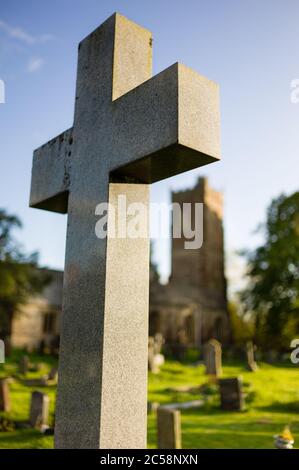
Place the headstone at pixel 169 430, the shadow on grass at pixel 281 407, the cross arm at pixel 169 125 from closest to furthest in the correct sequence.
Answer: the cross arm at pixel 169 125
the headstone at pixel 169 430
the shadow on grass at pixel 281 407

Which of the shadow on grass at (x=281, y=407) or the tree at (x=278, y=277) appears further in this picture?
the tree at (x=278, y=277)

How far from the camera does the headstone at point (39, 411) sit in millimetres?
6988

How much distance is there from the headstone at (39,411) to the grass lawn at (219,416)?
0.89 feet

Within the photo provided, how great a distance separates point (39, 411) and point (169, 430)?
107 inches

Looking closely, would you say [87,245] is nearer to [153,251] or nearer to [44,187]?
[44,187]

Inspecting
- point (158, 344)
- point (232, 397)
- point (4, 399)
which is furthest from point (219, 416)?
point (158, 344)

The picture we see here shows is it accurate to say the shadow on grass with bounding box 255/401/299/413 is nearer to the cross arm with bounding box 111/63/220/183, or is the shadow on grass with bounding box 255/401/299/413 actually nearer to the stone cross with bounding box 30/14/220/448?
the stone cross with bounding box 30/14/220/448

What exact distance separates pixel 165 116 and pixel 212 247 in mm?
45288

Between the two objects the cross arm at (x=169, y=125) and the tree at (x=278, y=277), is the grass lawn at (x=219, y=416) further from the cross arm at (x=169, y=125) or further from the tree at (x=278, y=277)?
the tree at (x=278, y=277)

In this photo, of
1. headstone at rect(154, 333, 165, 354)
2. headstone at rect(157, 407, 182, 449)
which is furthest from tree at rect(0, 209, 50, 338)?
headstone at rect(157, 407, 182, 449)

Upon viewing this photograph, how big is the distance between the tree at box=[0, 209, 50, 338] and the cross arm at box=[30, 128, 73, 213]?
21.0 meters

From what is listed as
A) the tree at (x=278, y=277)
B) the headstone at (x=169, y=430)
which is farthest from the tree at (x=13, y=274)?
the headstone at (x=169, y=430)

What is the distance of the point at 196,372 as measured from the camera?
17828 millimetres
